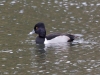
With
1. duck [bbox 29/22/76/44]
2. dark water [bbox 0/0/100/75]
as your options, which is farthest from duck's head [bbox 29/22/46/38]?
dark water [bbox 0/0/100/75]

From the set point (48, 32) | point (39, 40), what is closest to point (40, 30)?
point (39, 40)

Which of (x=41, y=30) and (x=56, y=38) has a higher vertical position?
(x=41, y=30)

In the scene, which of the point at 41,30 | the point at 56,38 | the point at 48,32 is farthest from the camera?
the point at 48,32

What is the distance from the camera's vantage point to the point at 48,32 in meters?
26.3

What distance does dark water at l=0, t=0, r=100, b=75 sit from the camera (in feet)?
60.0

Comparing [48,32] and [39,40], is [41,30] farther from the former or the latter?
[48,32]

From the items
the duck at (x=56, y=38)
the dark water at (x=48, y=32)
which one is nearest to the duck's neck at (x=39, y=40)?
the duck at (x=56, y=38)

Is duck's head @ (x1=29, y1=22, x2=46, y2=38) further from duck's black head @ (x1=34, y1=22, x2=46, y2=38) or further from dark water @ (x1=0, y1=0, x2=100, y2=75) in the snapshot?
dark water @ (x1=0, y1=0, x2=100, y2=75)

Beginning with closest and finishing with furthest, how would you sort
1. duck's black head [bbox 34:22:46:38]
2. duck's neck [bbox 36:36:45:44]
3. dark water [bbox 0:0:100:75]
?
dark water [bbox 0:0:100:75]
duck's neck [bbox 36:36:45:44]
duck's black head [bbox 34:22:46:38]

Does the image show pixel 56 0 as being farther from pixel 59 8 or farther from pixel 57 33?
pixel 57 33

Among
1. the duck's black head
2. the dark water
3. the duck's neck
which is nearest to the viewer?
the dark water

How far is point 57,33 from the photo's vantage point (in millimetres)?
24281

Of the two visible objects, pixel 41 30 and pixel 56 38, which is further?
pixel 41 30

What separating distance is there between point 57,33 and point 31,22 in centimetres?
484
